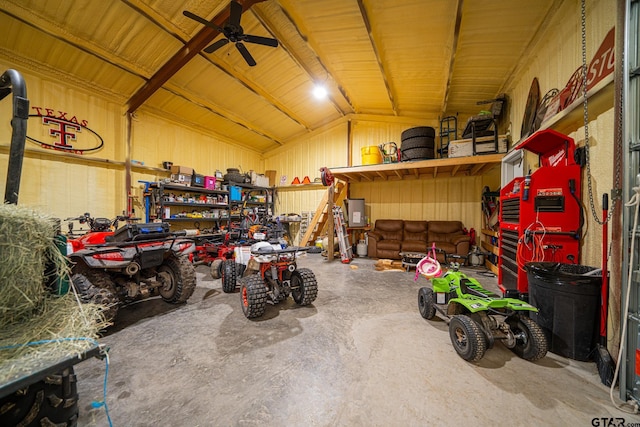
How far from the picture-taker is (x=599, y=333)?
1.79 m

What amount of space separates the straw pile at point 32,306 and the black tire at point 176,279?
6.37 feet

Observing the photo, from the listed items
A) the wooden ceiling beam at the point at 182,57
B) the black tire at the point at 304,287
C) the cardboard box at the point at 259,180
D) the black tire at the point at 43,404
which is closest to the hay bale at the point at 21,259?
the black tire at the point at 43,404

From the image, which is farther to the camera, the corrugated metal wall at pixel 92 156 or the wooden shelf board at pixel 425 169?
the wooden shelf board at pixel 425 169

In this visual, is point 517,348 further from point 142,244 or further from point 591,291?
point 142,244

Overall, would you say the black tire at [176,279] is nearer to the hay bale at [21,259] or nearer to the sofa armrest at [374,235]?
the hay bale at [21,259]

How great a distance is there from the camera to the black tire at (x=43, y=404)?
79 cm

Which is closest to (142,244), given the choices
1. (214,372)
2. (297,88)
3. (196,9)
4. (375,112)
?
(214,372)

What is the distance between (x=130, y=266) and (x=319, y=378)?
221 centimetres

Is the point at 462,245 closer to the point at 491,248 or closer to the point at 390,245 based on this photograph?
the point at 491,248

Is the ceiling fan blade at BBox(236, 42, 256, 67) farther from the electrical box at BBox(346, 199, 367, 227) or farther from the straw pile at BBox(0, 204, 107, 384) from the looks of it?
the electrical box at BBox(346, 199, 367, 227)

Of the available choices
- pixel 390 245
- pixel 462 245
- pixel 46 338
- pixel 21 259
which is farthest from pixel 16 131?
pixel 462 245

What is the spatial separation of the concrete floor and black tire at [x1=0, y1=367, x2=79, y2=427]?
0.61 metres

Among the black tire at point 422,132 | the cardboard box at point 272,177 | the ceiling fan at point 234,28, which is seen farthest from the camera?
the cardboard box at point 272,177

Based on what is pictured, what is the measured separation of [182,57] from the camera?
13.4 ft
